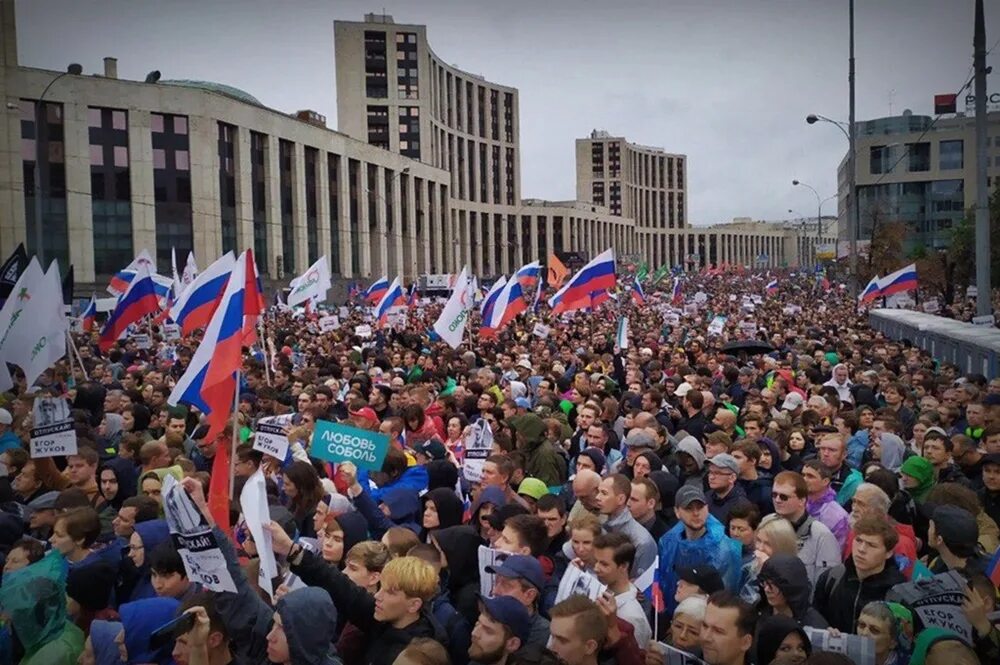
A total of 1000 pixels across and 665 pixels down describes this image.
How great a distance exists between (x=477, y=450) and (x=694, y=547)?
8.77 feet

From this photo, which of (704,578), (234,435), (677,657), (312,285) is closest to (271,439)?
(234,435)

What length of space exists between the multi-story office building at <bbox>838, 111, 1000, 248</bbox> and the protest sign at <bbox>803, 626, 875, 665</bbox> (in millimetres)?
88265

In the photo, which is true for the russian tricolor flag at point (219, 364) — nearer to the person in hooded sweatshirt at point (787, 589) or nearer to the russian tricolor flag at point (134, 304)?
the person in hooded sweatshirt at point (787, 589)

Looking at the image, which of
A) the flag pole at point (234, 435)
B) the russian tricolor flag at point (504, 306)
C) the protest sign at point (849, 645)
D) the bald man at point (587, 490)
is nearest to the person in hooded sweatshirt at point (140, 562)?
the flag pole at point (234, 435)

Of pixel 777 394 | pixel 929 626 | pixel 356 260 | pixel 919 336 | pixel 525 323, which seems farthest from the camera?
pixel 356 260

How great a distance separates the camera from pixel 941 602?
439 centimetres

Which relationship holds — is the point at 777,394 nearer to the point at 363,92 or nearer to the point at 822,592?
the point at 822,592

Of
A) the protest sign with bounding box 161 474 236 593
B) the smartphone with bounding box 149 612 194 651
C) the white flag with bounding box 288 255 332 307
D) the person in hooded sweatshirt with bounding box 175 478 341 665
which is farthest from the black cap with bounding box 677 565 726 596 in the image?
the white flag with bounding box 288 255 332 307

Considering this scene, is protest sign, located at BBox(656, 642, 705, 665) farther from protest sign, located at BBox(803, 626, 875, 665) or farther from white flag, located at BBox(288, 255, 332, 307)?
white flag, located at BBox(288, 255, 332, 307)

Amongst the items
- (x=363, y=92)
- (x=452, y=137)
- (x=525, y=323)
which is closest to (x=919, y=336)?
(x=525, y=323)

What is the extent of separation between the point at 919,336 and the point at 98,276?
3969 cm

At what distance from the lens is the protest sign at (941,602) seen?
4316 mm

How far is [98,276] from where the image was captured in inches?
1897

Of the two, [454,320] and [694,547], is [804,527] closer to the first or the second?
[694,547]
